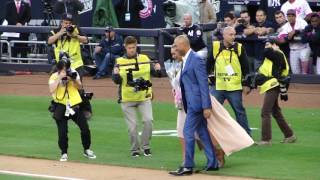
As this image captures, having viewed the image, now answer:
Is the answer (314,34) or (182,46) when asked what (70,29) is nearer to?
(182,46)

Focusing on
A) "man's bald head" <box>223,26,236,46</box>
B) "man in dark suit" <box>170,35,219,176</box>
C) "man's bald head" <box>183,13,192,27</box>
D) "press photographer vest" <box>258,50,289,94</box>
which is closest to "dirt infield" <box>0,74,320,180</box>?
"man in dark suit" <box>170,35,219,176</box>

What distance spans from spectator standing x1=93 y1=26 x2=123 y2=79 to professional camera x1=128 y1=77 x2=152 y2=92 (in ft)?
31.2

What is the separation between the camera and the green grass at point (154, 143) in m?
13.2

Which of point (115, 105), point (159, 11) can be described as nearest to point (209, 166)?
point (115, 105)

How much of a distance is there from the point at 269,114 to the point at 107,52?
9.98 metres

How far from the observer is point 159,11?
90.9ft

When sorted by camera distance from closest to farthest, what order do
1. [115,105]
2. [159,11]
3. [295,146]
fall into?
[295,146], [115,105], [159,11]

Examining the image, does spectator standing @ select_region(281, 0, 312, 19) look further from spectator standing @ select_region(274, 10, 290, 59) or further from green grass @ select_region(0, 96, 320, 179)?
green grass @ select_region(0, 96, 320, 179)

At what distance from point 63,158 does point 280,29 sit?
983 cm

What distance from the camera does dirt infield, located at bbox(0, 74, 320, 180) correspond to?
12820 mm

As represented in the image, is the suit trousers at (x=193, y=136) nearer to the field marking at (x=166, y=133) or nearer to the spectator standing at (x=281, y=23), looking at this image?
the field marking at (x=166, y=133)

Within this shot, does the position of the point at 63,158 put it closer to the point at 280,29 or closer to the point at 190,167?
the point at 190,167

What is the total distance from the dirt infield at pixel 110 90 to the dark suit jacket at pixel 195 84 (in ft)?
24.9

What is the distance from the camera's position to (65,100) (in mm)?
13914
